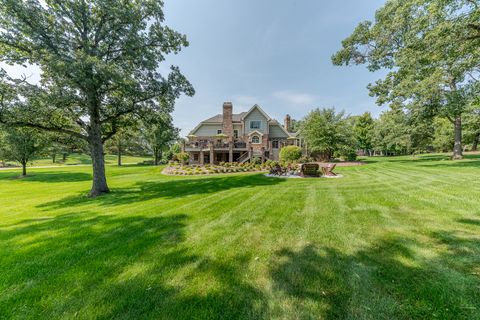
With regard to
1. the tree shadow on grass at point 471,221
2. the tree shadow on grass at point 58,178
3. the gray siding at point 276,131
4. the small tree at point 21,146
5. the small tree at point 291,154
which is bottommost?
the tree shadow on grass at point 58,178

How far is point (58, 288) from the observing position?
8.86 feet

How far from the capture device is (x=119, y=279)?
2.83m

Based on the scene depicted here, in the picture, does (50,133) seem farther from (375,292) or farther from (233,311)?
(375,292)

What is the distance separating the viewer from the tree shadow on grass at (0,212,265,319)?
225cm

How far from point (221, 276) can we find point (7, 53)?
1449 cm

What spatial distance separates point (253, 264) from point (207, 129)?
27793 mm

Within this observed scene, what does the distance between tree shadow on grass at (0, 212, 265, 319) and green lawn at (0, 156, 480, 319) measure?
0.02m

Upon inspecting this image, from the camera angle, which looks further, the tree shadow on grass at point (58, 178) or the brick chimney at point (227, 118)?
the brick chimney at point (227, 118)

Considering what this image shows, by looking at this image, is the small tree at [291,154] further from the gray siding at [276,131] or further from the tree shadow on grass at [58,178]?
the tree shadow on grass at [58,178]

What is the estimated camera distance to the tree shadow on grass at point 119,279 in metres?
2.25

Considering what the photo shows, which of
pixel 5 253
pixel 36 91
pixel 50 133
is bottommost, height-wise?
pixel 5 253

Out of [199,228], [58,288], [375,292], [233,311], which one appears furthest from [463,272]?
[58,288]

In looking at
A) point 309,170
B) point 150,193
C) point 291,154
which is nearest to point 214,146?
point 291,154

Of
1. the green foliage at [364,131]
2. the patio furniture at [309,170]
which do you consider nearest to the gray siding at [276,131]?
the patio furniture at [309,170]
